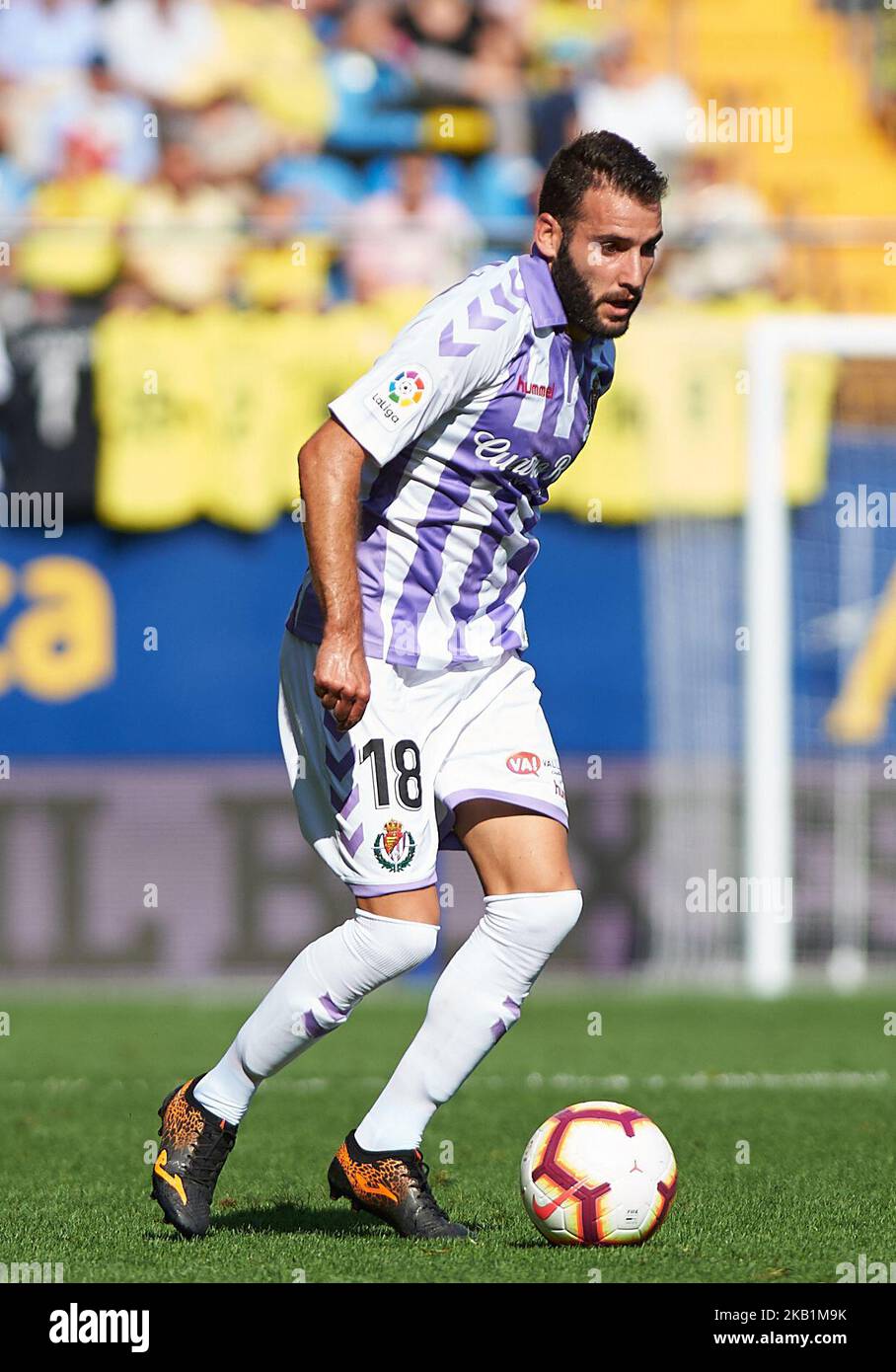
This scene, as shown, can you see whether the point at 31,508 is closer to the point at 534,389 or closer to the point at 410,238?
the point at 410,238

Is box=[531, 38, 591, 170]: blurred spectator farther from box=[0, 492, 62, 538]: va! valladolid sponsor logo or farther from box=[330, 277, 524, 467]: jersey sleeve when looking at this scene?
box=[330, 277, 524, 467]: jersey sleeve

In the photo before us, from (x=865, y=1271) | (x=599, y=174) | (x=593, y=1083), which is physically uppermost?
(x=599, y=174)

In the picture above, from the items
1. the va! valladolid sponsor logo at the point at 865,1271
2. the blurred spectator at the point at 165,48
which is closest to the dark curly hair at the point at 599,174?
the va! valladolid sponsor logo at the point at 865,1271

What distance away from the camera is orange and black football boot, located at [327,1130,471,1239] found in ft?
14.4

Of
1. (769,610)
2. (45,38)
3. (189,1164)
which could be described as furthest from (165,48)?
(189,1164)

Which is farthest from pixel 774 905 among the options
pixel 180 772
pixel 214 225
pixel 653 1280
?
pixel 653 1280

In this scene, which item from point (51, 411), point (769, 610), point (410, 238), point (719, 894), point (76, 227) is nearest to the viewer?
point (769, 610)

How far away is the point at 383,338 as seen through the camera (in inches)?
464

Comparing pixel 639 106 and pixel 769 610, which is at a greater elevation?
pixel 639 106

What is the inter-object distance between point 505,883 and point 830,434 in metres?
7.87

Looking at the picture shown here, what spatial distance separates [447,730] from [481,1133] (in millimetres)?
2301

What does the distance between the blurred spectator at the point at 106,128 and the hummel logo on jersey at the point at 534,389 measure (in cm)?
988

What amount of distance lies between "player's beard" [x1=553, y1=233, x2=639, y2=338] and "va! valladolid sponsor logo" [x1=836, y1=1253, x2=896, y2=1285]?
6.42 ft

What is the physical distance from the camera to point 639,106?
1391cm
